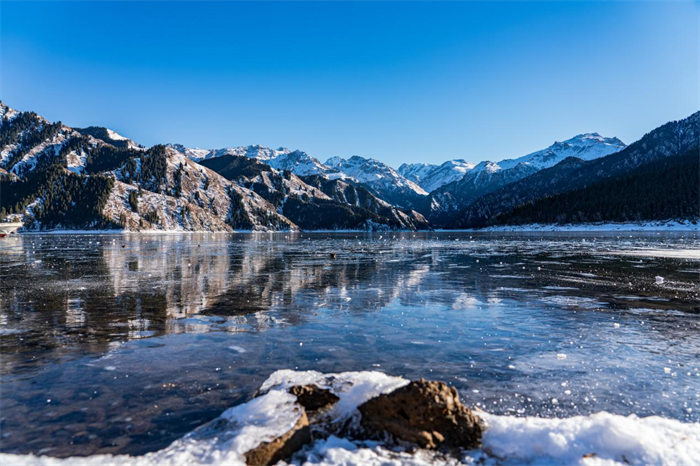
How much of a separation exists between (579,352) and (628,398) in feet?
10.8

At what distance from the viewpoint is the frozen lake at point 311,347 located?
325 inches

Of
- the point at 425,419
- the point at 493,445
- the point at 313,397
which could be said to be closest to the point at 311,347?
the point at 313,397

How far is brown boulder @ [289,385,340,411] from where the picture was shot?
8.20 metres

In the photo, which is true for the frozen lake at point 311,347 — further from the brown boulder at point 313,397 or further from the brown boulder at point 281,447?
the brown boulder at point 281,447

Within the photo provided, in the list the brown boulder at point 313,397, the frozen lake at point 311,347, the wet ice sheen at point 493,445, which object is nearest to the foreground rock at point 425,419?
the wet ice sheen at point 493,445

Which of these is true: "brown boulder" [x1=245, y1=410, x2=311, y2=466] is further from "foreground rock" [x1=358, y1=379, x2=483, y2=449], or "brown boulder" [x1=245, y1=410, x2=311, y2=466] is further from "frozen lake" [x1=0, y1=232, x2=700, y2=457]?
"frozen lake" [x1=0, y1=232, x2=700, y2=457]

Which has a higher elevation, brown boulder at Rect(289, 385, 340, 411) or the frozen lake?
brown boulder at Rect(289, 385, 340, 411)

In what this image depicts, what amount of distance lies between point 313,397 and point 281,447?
5.71ft

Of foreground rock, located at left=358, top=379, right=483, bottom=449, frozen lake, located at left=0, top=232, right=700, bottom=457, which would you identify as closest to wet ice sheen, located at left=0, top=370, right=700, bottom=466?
foreground rock, located at left=358, top=379, right=483, bottom=449

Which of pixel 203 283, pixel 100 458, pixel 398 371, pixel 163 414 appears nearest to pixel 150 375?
pixel 163 414

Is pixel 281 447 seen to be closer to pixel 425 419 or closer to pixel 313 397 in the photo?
pixel 313 397

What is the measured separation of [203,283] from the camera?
86.6 ft

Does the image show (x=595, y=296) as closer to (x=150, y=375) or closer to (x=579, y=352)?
(x=579, y=352)

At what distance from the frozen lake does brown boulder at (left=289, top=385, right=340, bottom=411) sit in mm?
1552
